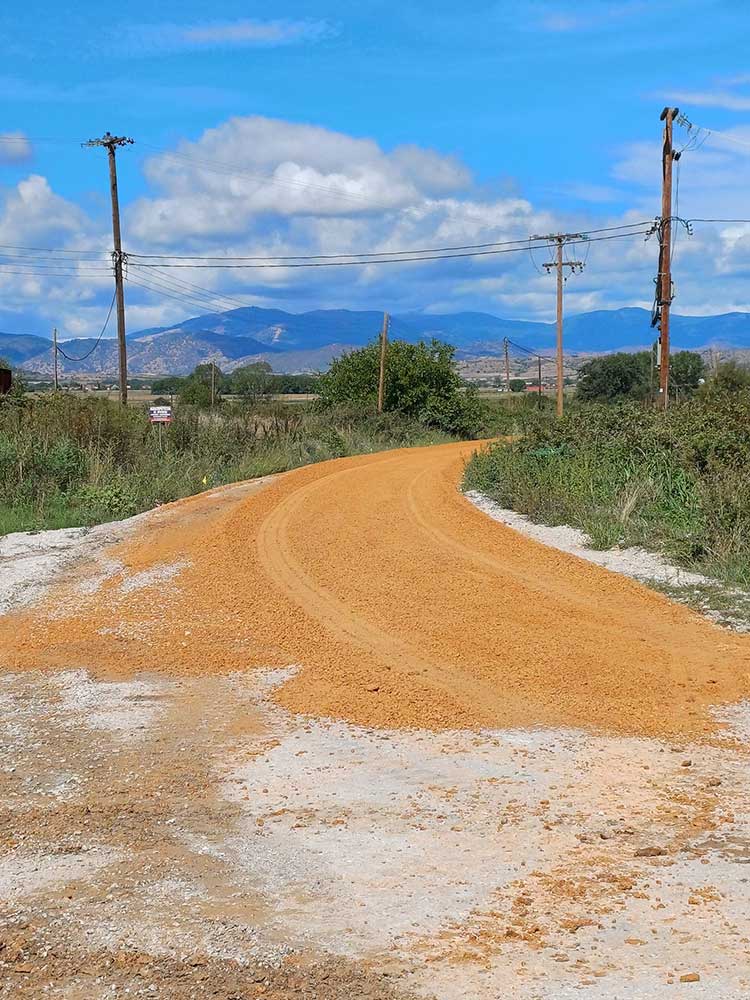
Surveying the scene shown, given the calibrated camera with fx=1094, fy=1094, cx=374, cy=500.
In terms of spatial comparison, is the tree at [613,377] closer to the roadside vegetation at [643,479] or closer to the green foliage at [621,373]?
the green foliage at [621,373]

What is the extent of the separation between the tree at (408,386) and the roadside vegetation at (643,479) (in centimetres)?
2545

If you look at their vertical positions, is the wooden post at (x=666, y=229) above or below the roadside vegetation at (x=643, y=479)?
above

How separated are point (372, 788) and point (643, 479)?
1057 cm

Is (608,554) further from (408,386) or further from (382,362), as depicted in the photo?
(408,386)

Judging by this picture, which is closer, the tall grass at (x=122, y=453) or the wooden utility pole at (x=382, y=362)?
the tall grass at (x=122, y=453)

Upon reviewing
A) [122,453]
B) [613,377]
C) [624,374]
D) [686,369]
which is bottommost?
[122,453]

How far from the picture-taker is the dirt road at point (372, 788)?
4309 millimetres

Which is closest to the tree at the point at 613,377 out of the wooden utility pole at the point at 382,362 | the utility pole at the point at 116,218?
the wooden utility pole at the point at 382,362

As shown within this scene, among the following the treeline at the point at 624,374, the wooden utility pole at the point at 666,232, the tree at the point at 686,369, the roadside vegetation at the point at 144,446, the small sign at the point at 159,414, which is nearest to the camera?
the roadside vegetation at the point at 144,446

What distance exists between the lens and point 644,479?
623 inches

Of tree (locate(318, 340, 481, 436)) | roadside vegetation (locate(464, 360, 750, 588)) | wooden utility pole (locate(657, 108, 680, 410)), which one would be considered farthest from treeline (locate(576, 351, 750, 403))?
roadside vegetation (locate(464, 360, 750, 588))

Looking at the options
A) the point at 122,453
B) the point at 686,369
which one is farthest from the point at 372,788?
the point at 686,369

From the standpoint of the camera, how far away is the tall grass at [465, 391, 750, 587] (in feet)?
42.5

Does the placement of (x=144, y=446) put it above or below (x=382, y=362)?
below
